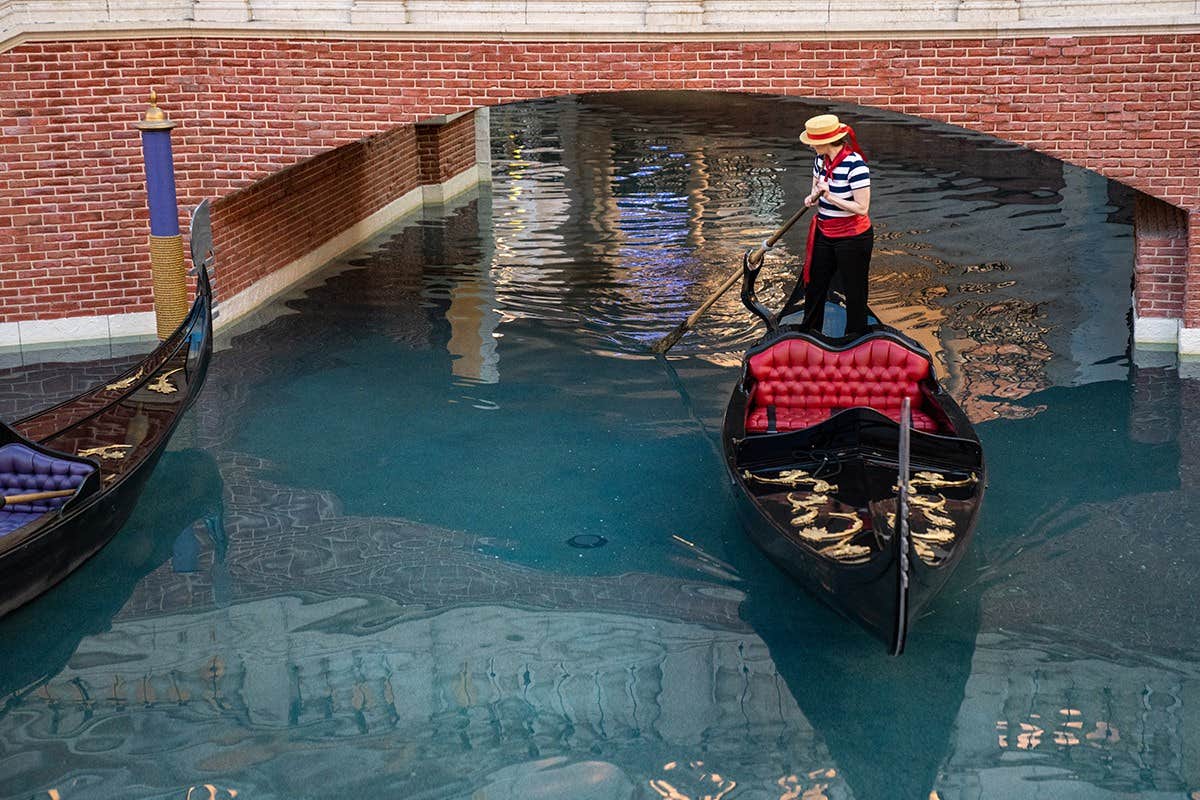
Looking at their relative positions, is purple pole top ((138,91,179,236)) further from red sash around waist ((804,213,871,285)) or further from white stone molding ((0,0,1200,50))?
red sash around waist ((804,213,871,285))

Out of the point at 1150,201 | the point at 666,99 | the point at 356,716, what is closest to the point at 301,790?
the point at 356,716

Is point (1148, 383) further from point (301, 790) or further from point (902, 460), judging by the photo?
point (301, 790)

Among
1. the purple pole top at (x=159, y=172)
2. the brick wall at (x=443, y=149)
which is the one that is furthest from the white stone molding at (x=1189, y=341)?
the brick wall at (x=443, y=149)

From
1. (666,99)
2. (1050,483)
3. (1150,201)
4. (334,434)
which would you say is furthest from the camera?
(666,99)

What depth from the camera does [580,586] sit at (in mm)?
5703

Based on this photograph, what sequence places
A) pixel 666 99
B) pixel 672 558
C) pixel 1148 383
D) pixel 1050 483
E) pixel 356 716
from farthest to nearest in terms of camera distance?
pixel 666 99
pixel 1148 383
pixel 1050 483
pixel 672 558
pixel 356 716

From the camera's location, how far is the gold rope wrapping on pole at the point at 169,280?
8094mm

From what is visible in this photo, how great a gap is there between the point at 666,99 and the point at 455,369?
39.0 feet

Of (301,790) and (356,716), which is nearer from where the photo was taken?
(301,790)

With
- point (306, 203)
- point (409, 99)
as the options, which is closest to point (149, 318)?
point (306, 203)

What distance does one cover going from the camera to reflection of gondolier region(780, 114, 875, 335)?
6.74 meters

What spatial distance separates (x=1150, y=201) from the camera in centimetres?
839

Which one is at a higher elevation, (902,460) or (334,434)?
(902,460)

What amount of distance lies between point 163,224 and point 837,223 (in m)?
3.99
